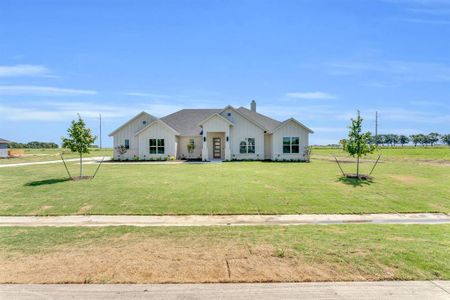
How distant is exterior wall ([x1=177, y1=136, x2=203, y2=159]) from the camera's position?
109ft

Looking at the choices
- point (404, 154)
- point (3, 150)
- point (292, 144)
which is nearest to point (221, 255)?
point (292, 144)

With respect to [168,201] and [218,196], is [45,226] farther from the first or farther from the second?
[218,196]

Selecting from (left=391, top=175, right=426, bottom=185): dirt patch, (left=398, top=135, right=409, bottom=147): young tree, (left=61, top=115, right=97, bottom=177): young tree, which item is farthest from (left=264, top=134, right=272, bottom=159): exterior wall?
(left=398, top=135, right=409, bottom=147): young tree

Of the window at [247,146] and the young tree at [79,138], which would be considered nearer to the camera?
the young tree at [79,138]

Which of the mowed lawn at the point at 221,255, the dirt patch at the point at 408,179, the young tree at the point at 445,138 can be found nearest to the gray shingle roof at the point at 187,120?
the dirt patch at the point at 408,179

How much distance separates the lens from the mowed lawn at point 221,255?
16.7 feet

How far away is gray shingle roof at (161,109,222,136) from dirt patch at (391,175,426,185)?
2095cm

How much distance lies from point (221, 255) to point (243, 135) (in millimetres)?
25556

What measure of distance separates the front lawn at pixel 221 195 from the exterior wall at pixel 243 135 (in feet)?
45.1

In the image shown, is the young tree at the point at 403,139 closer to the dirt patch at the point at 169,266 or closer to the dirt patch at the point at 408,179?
the dirt patch at the point at 408,179

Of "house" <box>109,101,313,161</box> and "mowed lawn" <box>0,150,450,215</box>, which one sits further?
"house" <box>109,101,313,161</box>

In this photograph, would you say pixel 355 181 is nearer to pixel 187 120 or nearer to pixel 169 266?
pixel 169 266

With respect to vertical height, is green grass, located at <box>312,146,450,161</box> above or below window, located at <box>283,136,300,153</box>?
below

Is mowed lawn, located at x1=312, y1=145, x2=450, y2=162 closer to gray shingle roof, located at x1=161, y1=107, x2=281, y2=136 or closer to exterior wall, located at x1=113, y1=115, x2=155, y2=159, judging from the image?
gray shingle roof, located at x1=161, y1=107, x2=281, y2=136
